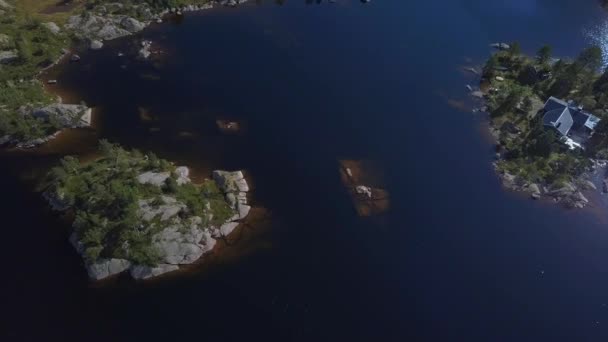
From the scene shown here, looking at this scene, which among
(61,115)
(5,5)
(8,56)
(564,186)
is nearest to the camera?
(564,186)

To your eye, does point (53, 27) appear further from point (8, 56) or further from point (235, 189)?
point (235, 189)

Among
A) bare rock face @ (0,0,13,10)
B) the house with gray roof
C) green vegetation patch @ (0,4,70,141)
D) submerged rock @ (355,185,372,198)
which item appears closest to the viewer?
submerged rock @ (355,185,372,198)

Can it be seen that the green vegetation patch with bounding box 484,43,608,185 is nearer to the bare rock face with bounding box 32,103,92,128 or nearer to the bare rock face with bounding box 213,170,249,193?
the bare rock face with bounding box 213,170,249,193

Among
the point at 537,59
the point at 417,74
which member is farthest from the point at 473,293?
the point at 537,59

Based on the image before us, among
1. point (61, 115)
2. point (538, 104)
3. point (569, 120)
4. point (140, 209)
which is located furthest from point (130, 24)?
point (569, 120)

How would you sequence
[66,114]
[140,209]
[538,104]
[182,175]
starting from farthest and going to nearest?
[538,104]
[66,114]
[182,175]
[140,209]

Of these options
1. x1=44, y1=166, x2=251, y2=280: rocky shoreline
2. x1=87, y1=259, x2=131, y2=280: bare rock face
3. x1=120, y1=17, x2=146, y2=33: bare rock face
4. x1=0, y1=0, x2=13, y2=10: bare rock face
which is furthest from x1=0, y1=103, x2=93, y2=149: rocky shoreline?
x1=0, y1=0, x2=13, y2=10: bare rock face
